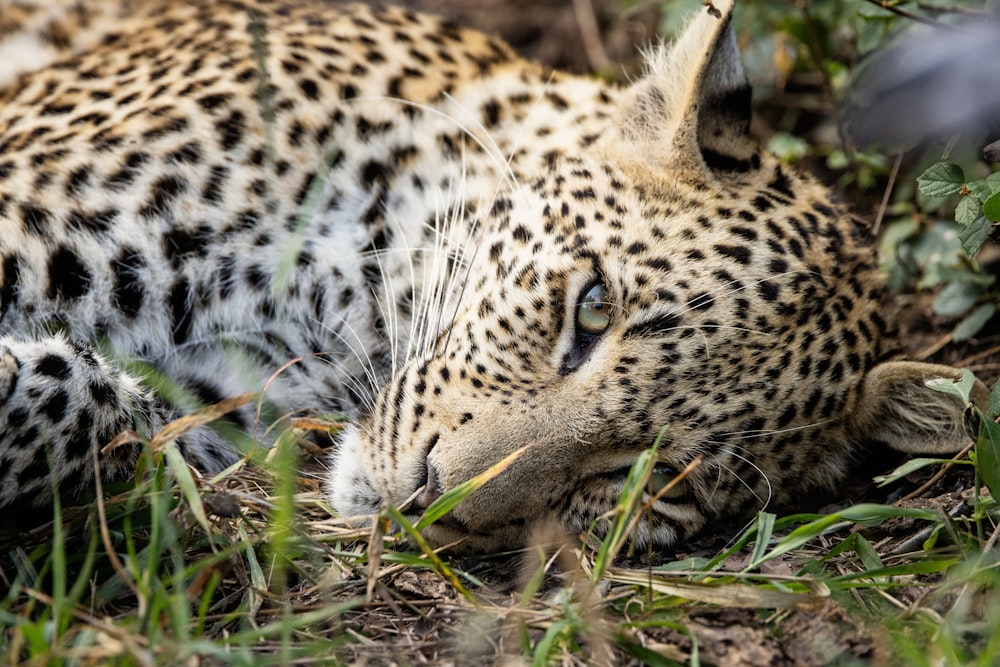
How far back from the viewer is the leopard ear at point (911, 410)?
3494 mm

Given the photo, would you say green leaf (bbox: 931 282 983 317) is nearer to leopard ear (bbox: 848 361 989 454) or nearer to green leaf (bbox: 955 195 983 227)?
green leaf (bbox: 955 195 983 227)

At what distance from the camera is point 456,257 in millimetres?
3770

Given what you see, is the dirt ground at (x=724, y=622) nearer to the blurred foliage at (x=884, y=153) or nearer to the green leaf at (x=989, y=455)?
the green leaf at (x=989, y=455)

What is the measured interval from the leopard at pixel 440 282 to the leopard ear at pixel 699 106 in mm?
12

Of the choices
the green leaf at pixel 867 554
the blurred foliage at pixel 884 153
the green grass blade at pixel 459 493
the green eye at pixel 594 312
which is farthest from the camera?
the blurred foliage at pixel 884 153

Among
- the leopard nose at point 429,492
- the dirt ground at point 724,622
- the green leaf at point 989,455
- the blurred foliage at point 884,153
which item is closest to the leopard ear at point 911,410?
the dirt ground at point 724,622

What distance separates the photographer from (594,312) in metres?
3.34

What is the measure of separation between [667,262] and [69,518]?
2072 mm

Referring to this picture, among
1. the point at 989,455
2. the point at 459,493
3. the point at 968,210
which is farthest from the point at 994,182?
the point at 459,493

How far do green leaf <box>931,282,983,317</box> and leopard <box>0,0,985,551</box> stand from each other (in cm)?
75

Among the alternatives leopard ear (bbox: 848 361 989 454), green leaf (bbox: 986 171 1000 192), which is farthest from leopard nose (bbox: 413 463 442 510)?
green leaf (bbox: 986 171 1000 192)

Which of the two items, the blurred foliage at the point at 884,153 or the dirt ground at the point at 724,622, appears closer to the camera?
the dirt ground at the point at 724,622

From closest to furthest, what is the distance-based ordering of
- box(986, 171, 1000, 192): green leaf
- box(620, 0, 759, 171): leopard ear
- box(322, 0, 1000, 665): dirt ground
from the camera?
box(322, 0, 1000, 665): dirt ground
box(986, 171, 1000, 192): green leaf
box(620, 0, 759, 171): leopard ear

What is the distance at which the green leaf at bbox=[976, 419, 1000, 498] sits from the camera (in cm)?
308
